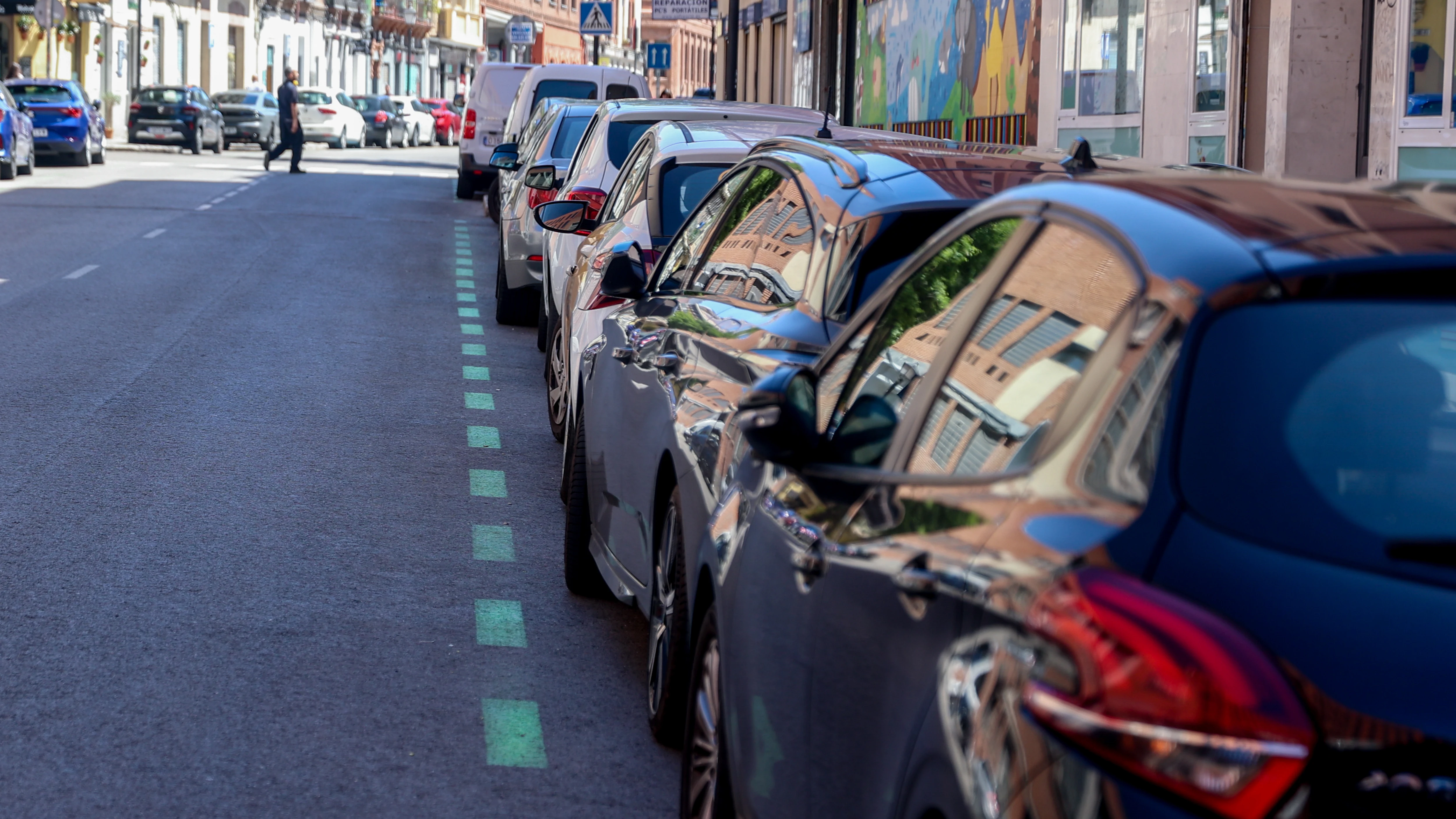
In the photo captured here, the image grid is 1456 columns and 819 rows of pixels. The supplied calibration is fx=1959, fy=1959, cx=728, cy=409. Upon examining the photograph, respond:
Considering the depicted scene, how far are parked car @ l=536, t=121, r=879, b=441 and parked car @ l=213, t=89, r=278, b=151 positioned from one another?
42500mm

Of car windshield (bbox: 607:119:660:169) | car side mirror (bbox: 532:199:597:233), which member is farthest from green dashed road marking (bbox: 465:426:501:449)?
car windshield (bbox: 607:119:660:169)

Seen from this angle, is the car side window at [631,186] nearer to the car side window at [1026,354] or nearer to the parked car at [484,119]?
the car side window at [1026,354]

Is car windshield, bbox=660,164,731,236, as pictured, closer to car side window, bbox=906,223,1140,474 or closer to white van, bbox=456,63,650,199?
car side window, bbox=906,223,1140,474

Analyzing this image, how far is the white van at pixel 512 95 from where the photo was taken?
2433 centimetres

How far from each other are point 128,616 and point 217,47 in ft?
217

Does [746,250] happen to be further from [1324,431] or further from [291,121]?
[291,121]

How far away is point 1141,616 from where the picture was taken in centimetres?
197

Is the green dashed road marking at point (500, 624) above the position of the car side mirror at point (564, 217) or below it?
below

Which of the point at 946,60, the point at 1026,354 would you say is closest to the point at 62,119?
the point at 946,60

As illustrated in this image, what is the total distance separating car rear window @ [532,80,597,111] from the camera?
24.4 metres

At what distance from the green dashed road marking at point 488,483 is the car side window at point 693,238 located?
2.14m

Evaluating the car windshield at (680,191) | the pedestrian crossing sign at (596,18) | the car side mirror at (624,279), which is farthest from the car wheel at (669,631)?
the pedestrian crossing sign at (596,18)

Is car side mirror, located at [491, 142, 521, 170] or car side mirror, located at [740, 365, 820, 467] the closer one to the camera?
car side mirror, located at [740, 365, 820, 467]

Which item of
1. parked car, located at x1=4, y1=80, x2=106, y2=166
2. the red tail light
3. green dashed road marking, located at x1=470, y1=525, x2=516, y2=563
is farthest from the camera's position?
parked car, located at x1=4, y1=80, x2=106, y2=166
